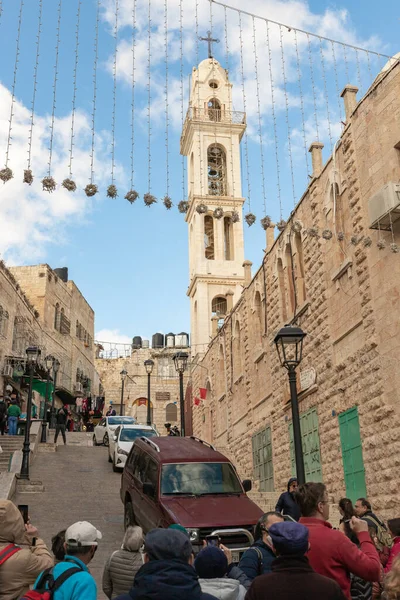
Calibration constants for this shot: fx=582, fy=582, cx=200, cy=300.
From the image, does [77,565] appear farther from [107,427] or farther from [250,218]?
[107,427]

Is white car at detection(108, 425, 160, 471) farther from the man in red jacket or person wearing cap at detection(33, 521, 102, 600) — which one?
the man in red jacket

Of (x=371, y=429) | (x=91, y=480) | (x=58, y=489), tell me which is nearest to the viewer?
(x=371, y=429)

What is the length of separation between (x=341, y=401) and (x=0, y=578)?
440 inches

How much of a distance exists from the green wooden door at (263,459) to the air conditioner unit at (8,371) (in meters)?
15.8

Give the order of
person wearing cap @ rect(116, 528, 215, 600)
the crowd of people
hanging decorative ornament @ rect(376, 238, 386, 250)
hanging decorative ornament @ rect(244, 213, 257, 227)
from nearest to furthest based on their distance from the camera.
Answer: person wearing cap @ rect(116, 528, 215, 600)
the crowd of people
hanging decorative ornament @ rect(244, 213, 257, 227)
hanging decorative ornament @ rect(376, 238, 386, 250)

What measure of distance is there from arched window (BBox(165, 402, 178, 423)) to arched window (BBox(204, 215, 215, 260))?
537 inches

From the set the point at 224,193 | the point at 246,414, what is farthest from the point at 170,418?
the point at 246,414

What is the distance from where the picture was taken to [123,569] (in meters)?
5.07

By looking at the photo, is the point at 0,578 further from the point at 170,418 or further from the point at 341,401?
the point at 170,418

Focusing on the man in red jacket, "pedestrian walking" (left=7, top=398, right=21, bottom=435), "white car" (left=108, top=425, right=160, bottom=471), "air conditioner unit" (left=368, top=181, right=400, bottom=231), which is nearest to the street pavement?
"white car" (left=108, top=425, right=160, bottom=471)

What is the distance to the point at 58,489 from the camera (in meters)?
16.6

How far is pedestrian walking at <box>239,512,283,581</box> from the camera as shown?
14.7ft

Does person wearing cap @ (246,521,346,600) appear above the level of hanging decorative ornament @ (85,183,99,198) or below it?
below

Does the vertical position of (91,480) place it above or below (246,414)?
below
